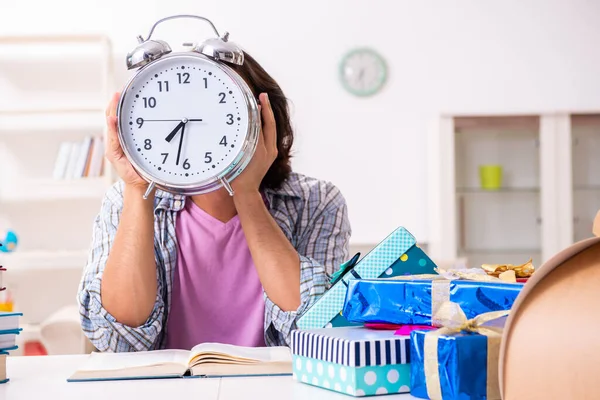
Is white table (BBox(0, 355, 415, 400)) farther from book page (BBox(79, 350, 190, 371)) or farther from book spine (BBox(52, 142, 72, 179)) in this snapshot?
book spine (BBox(52, 142, 72, 179))

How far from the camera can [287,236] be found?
1541 mm

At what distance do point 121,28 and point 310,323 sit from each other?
12.3 ft

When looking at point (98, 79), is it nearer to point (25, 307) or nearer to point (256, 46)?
point (256, 46)

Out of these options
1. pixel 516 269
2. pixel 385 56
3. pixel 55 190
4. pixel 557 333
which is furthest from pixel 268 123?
pixel 385 56

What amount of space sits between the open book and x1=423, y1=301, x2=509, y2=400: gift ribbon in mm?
281

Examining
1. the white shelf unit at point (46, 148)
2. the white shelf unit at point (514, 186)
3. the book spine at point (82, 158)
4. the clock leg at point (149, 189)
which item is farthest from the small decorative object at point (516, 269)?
the white shelf unit at point (46, 148)

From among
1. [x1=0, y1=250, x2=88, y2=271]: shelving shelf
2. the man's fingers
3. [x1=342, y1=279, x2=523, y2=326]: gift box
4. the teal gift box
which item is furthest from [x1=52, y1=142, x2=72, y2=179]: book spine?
[x1=342, y1=279, x2=523, y2=326]: gift box

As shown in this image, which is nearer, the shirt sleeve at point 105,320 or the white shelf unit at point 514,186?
the shirt sleeve at point 105,320

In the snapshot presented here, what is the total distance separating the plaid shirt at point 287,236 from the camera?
136 centimetres

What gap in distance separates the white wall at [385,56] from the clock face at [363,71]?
49mm

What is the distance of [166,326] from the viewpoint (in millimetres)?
1448

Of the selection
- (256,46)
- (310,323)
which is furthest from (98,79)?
(310,323)

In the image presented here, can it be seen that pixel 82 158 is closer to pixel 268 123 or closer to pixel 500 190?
pixel 500 190

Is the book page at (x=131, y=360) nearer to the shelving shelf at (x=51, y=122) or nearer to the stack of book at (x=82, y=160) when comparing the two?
the stack of book at (x=82, y=160)
